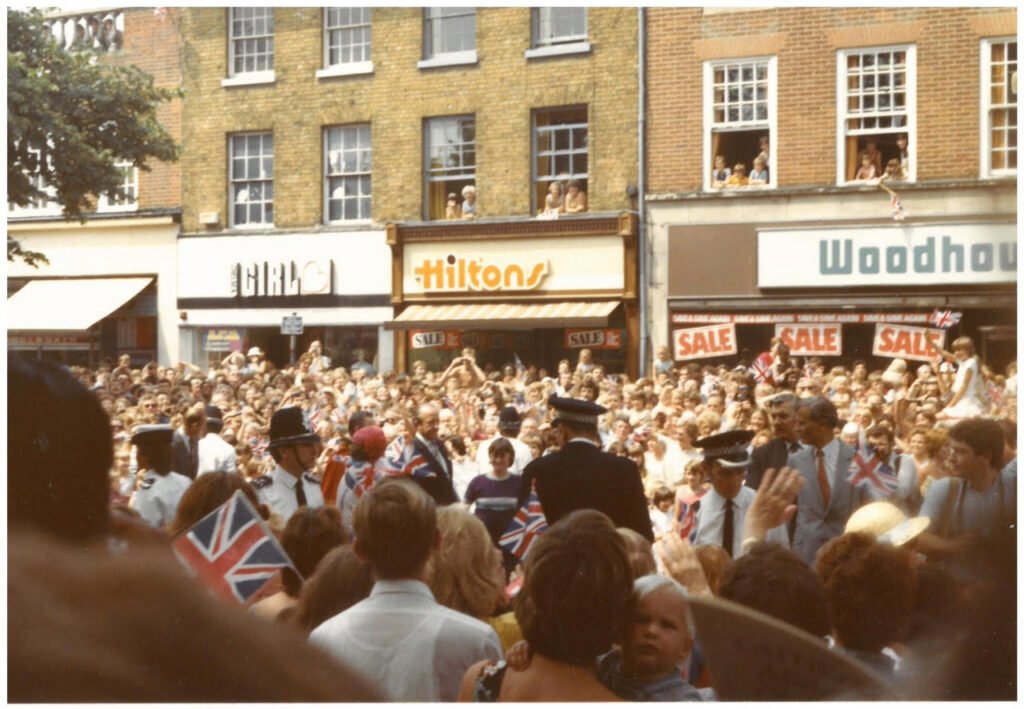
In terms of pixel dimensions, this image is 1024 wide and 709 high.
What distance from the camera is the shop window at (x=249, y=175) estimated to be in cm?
739

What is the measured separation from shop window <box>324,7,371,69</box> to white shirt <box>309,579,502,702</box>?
3.72m

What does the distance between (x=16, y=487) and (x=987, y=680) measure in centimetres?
91

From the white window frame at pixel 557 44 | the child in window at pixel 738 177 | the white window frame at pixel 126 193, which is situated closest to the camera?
the white window frame at pixel 126 193

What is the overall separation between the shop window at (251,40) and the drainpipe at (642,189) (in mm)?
2164

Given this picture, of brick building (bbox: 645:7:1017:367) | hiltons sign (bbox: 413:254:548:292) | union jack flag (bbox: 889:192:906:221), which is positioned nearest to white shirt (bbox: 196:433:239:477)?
hiltons sign (bbox: 413:254:548:292)

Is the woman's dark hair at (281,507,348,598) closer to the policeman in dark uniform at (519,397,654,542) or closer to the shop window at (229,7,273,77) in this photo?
the policeman in dark uniform at (519,397,654,542)

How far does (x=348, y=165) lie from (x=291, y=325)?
1256mm

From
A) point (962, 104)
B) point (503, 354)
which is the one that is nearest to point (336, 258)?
point (503, 354)

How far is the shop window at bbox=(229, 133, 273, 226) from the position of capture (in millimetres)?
7387

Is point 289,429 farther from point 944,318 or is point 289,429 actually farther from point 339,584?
point 944,318

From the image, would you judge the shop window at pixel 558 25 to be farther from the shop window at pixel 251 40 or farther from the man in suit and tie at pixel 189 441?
the man in suit and tie at pixel 189 441

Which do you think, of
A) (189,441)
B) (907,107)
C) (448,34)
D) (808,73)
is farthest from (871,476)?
(808,73)

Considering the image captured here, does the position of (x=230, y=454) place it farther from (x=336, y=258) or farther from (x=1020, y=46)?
(x=1020, y=46)

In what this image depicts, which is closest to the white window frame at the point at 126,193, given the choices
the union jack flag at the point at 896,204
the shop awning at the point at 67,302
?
the shop awning at the point at 67,302
